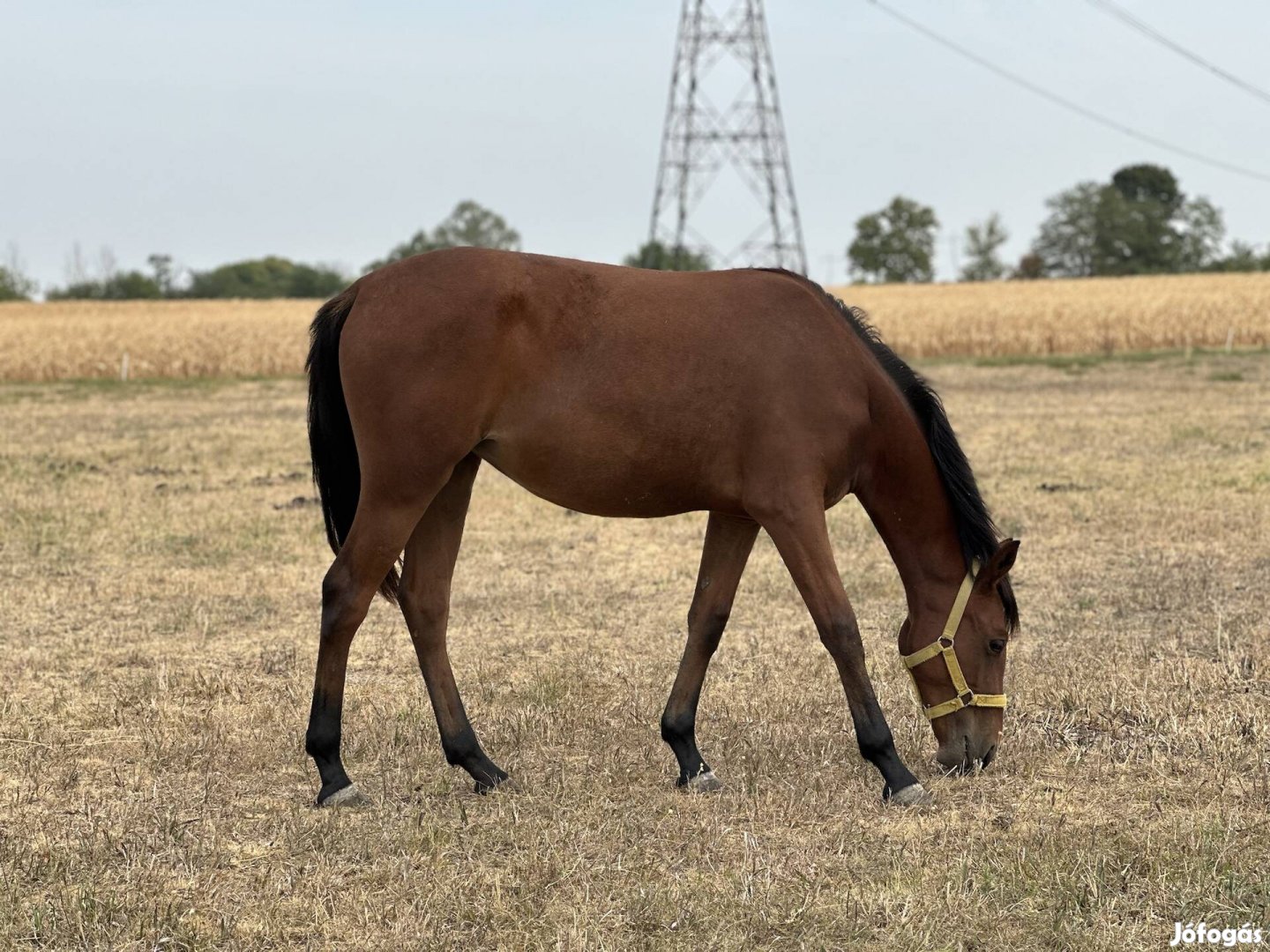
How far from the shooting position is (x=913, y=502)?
5207 millimetres

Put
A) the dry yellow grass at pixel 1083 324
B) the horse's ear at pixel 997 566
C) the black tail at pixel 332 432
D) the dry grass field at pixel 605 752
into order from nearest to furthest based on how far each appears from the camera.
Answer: the dry grass field at pixel 605 752 → the horse's ear at pixel 997 566 → the black tail at pixel 332 432 → the dry yellow grass at pixel 1083 324

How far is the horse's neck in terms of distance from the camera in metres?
5.16

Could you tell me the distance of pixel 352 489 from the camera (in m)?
5.36

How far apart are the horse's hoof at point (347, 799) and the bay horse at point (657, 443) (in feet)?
0.04

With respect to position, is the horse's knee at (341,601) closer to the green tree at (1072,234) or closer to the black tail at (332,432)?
the black tail at (332,432)

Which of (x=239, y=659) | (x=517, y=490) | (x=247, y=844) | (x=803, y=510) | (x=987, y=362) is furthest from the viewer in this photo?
(x=987, y=362)

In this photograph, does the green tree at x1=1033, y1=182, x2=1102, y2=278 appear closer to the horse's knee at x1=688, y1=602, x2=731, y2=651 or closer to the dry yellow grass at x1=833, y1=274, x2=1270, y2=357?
the dry yellow grass at x1=833, y1=274, x2=1270, y2=357

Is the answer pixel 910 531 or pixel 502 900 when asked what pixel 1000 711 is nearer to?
pixel 910 531

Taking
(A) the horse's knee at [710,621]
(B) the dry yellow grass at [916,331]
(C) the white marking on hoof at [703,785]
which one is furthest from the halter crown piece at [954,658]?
(B) the dry yellow grass at [916,331]

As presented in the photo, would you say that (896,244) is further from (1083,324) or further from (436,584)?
(436,584)

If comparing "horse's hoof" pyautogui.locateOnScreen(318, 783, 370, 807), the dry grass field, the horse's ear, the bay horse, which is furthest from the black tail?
the horse's ear

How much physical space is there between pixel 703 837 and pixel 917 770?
1164 mm

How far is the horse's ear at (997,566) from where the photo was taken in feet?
16.3

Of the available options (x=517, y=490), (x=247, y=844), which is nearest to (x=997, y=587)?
(x=247, y=844)
